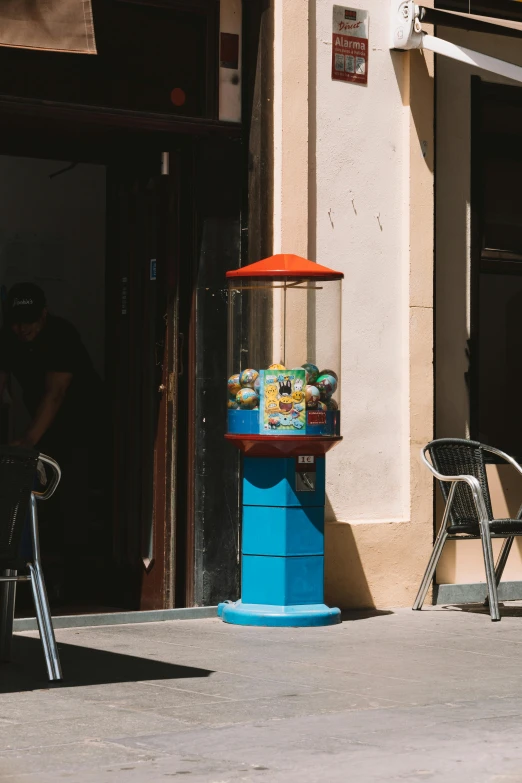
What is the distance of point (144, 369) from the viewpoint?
9.18 metres

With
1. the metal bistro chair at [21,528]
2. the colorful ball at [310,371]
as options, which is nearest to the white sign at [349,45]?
the colorful ball at [310,371]

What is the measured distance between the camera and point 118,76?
28.0 feet

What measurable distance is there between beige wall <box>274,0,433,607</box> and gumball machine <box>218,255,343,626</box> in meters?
0.64

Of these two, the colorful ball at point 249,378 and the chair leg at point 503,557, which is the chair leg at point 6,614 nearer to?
the colorful ball at point 249,378

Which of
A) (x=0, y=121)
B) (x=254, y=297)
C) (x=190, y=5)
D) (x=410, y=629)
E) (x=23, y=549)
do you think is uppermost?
(x=190, y=5)

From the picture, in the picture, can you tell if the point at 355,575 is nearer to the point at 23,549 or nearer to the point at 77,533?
the point at 77,533

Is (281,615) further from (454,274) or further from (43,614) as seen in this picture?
(454,274)

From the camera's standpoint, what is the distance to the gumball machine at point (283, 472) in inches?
324

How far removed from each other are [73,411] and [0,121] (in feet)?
7.49

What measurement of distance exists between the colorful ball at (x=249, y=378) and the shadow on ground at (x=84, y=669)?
1864 millimetres

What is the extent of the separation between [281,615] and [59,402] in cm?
188

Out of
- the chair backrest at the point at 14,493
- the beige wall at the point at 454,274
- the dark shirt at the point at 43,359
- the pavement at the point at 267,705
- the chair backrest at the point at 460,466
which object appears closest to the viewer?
the pavement at the point at 267,705

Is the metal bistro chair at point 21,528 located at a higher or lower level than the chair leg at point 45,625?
higher

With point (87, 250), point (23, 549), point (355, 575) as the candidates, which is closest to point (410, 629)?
point (355, 575)
